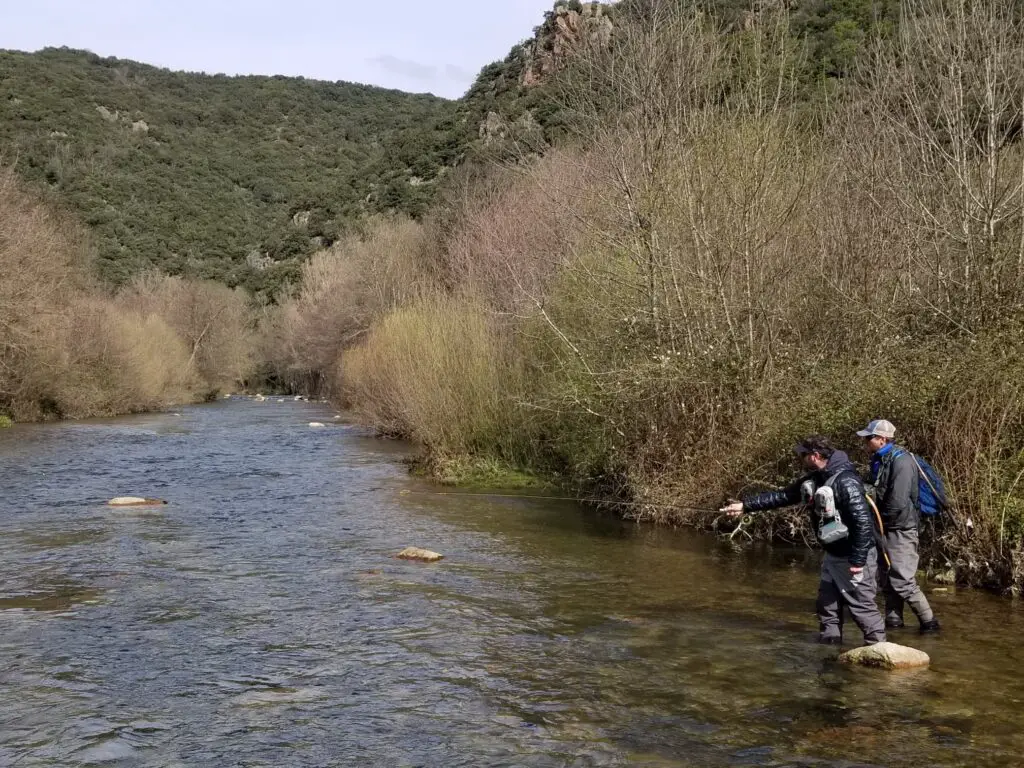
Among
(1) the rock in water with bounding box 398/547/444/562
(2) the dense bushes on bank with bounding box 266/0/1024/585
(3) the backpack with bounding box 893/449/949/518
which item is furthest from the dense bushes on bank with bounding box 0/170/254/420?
(3) the backpack with bounding box 893/449/949/518

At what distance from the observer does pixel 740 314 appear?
46.3ft

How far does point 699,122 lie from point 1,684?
11753 millimetres

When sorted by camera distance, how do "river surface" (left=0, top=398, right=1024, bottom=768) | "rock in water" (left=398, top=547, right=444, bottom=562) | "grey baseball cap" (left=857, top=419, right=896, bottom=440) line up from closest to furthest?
"river surface" (left=0, top=398, right=1024, bottom=768)
"grey baseball cap" (left=857, top=419, right=896, bottom=440)
"rock in water" (left=398, top=547, right=444, bottom=562)

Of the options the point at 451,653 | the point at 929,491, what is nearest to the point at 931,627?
the point at 929,491

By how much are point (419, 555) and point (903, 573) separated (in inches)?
237

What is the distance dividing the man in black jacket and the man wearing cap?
0.50 meters

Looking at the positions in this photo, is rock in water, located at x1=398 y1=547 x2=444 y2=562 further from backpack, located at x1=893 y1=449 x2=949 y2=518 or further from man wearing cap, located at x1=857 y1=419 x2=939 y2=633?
backpack, located at x1=893 y1=449 x2=949 y2=518

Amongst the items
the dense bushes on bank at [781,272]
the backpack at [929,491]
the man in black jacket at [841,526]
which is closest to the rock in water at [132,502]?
the dense bushes on bank at [781,272]

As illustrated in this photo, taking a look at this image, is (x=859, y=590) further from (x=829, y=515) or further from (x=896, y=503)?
(x=896, y=503)

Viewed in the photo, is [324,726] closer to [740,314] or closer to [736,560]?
[736,560]

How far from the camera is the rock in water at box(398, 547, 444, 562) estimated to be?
40.8 ft

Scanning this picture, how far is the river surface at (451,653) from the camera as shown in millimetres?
6645

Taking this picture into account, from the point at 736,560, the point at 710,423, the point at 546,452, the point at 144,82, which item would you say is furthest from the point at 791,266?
the point at 144,82

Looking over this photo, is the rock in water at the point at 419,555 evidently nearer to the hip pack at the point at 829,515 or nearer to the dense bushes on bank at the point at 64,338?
the hip pack at the point at 829,515
